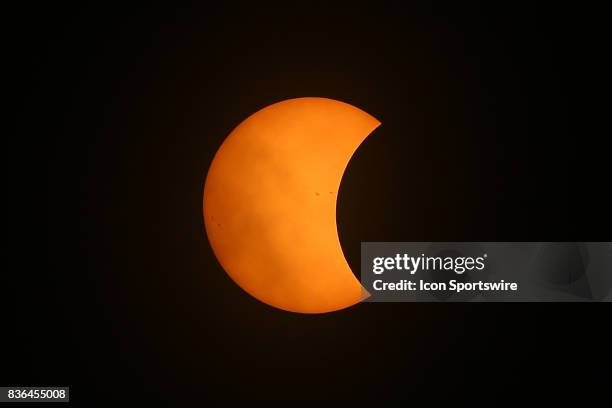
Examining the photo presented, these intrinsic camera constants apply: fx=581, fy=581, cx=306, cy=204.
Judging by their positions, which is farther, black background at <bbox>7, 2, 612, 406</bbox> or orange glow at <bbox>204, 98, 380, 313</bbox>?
orange glow at <bbox>204, 98, 380, 313</bbox>

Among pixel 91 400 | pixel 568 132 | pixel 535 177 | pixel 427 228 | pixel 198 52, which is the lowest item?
pixel 91 400

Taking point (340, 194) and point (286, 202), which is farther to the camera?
point (286, 202)

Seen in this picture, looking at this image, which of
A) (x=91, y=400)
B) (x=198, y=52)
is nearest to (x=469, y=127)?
(x=198, y=52)

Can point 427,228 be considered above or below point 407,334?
above

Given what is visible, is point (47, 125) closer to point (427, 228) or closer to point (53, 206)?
point (53, 206)

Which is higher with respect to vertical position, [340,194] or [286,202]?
[286,202]
